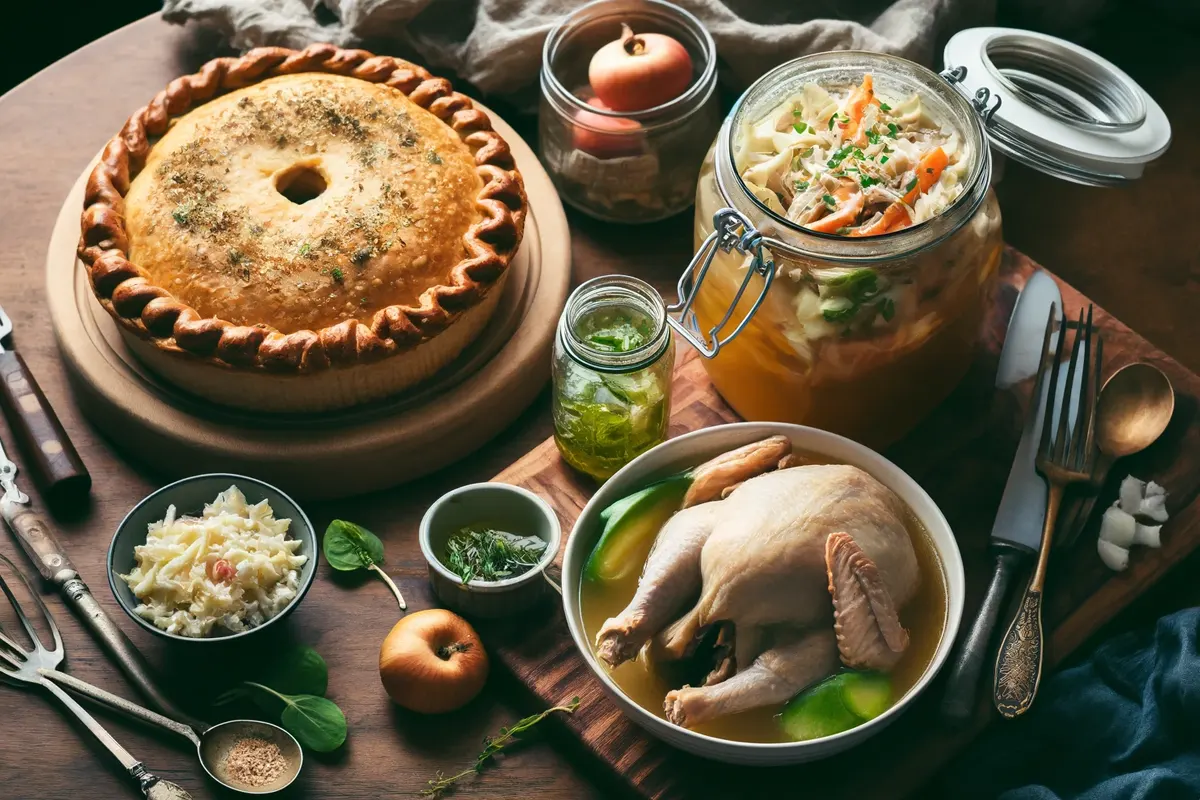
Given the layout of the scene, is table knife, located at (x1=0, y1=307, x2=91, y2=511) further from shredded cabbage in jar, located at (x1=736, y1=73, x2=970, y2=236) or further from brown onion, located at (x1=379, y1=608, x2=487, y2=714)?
shredded cabbage in jar, located at (x1=736, y1=73, x2=970, y2=236)

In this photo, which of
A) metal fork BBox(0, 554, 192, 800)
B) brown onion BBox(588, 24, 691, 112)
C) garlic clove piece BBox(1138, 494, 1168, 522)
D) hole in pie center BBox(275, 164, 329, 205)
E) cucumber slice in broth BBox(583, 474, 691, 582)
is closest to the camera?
metal fork BBox(0, 554, 192, 800)

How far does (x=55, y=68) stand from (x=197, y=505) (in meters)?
1.52

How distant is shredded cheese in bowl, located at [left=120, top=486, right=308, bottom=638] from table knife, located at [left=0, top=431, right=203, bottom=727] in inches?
4.4

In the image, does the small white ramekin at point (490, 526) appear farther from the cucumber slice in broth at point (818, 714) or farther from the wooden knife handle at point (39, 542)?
the wooden knife handle at point (39, 542)

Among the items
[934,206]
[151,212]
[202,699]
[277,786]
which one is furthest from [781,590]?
[151,212]

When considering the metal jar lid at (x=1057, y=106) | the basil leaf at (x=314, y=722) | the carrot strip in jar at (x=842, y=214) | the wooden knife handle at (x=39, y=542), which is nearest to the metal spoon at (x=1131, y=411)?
the metal jar lid at (x=1057, y=106)

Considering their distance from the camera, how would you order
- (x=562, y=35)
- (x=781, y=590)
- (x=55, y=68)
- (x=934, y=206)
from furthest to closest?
(x=55, y=68) → (x=562, y=35) → (x=934, y=206) → (x=781, y=590)

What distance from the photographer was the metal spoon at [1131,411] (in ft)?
7.61

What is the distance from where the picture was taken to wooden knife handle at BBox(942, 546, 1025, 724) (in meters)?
2.00

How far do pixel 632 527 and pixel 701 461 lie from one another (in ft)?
0.69

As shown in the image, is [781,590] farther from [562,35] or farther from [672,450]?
[562,35]

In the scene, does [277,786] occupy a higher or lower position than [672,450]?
lower

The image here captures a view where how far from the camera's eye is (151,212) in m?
2.41

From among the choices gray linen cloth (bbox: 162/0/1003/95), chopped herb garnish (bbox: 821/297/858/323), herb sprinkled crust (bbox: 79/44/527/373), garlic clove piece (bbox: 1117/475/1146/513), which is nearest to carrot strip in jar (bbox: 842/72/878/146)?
chopped herb garnish (bbox: 821/297/858/323)
